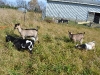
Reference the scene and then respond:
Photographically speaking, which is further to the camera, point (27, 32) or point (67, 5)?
point (67, 5)

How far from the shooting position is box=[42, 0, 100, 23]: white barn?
1128 inches

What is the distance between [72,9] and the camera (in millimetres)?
28922

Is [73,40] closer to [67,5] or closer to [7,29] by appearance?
[7,29]

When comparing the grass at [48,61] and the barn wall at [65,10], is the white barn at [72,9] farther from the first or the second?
the grass at [48,61]

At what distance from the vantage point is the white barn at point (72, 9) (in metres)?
28.7

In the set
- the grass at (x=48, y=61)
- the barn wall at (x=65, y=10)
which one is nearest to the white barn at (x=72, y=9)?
the barn wall at (x=65, y=10)

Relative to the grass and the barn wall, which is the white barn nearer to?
the barn wall

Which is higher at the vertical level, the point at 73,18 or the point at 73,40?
the point at 73,40

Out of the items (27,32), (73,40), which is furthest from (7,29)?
(73,40)

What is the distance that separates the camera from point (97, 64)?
369 inches

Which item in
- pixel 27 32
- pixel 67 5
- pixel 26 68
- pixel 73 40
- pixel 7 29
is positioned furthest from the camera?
pixel 67 5

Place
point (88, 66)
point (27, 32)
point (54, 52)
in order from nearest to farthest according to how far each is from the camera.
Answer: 1. point (88, 66)
2. point (54, 52)
3. point (27, 32)

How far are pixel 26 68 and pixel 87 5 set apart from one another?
22.7m

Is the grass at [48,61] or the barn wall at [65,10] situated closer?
the grass at [48,61]
